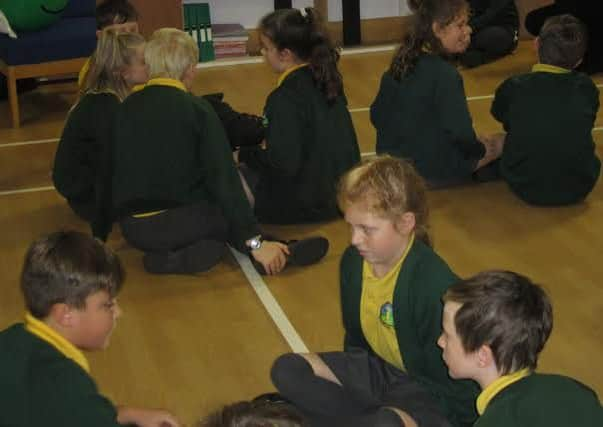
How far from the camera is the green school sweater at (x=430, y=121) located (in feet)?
14.4

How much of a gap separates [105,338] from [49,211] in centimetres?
233

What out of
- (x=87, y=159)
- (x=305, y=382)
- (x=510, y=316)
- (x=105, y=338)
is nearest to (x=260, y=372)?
(x=305, y=382)

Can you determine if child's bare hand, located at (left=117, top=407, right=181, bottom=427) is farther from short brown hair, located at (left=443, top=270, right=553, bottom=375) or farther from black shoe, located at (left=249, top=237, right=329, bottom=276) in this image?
black shoe, located at (left=249, top=237, right=329, bottom=276)

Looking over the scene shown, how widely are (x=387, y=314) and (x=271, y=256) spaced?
3.79 feet

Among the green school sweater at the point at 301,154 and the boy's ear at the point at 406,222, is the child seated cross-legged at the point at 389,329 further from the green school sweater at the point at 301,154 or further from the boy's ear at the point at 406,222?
the green school sweater at the point at 301,154

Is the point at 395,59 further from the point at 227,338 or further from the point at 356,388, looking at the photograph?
the point at 356,388

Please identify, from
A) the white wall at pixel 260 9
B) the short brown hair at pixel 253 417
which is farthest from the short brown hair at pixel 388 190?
the white wall at pixel 260 9

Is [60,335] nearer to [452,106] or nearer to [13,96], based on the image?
[452,106]

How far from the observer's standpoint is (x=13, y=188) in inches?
189

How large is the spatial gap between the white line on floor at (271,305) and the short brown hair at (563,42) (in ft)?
4.82

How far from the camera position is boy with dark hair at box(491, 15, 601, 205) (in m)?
4.25

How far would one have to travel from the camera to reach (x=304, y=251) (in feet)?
12.7

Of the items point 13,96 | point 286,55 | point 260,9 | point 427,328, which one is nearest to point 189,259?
point 286,55

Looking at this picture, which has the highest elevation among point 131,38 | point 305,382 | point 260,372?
point 131,38
